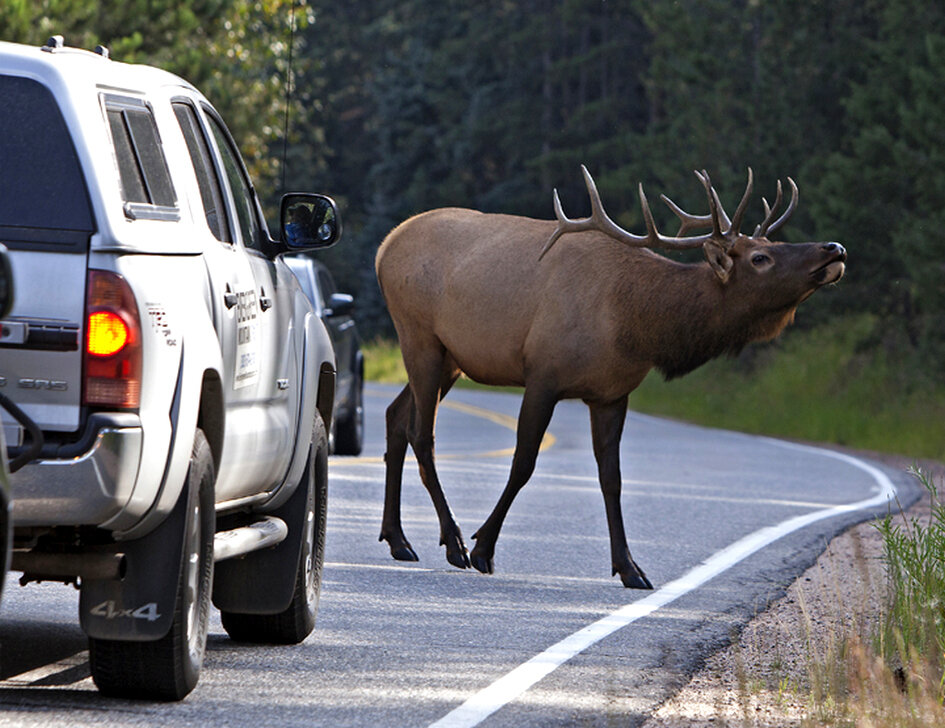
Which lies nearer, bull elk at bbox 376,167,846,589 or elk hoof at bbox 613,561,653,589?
elk hoof at bbox 613,561,653,589

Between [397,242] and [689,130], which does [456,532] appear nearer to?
[397,242]

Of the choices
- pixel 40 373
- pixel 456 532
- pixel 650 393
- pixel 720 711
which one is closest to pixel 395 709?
pixel 720 711

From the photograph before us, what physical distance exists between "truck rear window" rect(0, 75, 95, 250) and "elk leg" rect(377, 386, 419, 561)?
18.5 ft

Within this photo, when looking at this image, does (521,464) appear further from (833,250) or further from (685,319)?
(833,250)

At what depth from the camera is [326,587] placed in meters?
10.1

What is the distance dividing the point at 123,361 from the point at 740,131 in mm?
34116

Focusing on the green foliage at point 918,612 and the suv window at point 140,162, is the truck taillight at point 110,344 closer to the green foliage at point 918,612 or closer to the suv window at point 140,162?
the suv window at point 140,162

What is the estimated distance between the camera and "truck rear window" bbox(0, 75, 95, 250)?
6070mm

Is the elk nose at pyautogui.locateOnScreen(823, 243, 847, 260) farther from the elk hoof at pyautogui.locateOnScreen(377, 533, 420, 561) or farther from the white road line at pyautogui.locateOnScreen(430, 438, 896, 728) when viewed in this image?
the elk hoof at pyautogui.locateOnScreen(377, 533, 420, 561)

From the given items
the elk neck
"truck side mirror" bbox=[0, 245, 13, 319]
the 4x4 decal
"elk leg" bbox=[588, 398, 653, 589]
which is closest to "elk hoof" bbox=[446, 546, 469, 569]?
"elk leg" bbox=[588, 398, 653, 589]

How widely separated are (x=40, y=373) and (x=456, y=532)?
5801 millimetres

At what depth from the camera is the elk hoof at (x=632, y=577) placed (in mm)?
10586

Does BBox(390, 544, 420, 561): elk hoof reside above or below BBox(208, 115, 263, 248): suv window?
below

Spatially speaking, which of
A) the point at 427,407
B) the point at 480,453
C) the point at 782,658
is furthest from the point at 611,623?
the point at 480,453
